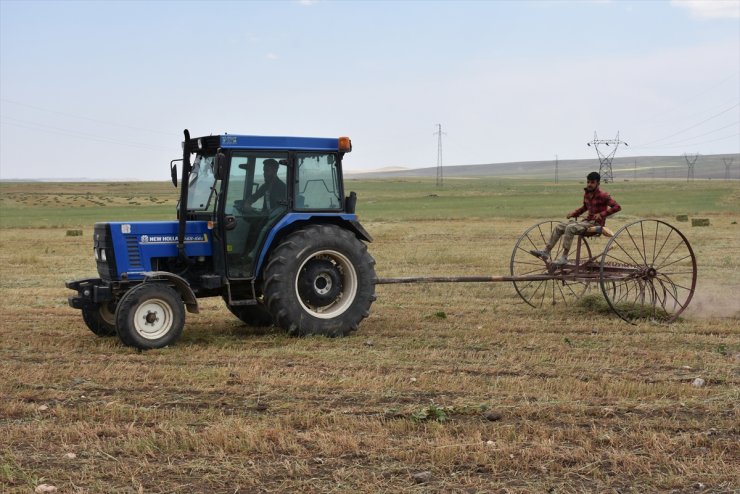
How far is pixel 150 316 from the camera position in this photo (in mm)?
9336

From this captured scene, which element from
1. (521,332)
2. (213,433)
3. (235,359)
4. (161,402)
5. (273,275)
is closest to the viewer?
(213,433)

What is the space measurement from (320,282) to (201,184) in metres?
1.84

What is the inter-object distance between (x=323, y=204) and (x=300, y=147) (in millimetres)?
751

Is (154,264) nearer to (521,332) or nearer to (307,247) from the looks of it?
(307,247)

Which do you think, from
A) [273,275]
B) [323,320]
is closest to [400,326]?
[323,320]

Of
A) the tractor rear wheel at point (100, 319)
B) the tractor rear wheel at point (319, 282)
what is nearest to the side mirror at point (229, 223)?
the tractor rear wheel at point (319, 282)

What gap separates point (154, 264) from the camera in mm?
9844

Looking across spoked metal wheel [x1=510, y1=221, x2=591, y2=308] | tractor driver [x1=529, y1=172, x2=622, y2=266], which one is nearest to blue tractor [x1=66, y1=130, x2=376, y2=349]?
spoked metal wheel [x1=510, y1=221, x2=591, y2=308]

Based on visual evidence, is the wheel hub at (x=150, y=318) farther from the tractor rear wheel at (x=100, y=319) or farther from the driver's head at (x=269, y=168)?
the driver's head at (x=269, y=168)

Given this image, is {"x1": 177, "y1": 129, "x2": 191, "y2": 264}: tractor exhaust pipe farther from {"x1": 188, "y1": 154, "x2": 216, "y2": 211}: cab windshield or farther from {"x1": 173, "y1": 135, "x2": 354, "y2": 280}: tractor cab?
{"x1": 188, "y1": 154, "x2": 216, "y2": 211}: cab windshield

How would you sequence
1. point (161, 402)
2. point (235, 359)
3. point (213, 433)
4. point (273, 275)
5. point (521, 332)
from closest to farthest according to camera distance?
point (213, 433) → point (161, 402) → point (235, 359) → point (273, 275) → point (521, 332)

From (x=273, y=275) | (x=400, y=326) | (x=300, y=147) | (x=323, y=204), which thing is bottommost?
(x=400, y=326)

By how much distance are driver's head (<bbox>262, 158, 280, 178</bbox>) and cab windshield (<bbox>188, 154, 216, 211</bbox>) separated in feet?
1.97

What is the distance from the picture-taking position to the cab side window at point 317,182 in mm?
10109
